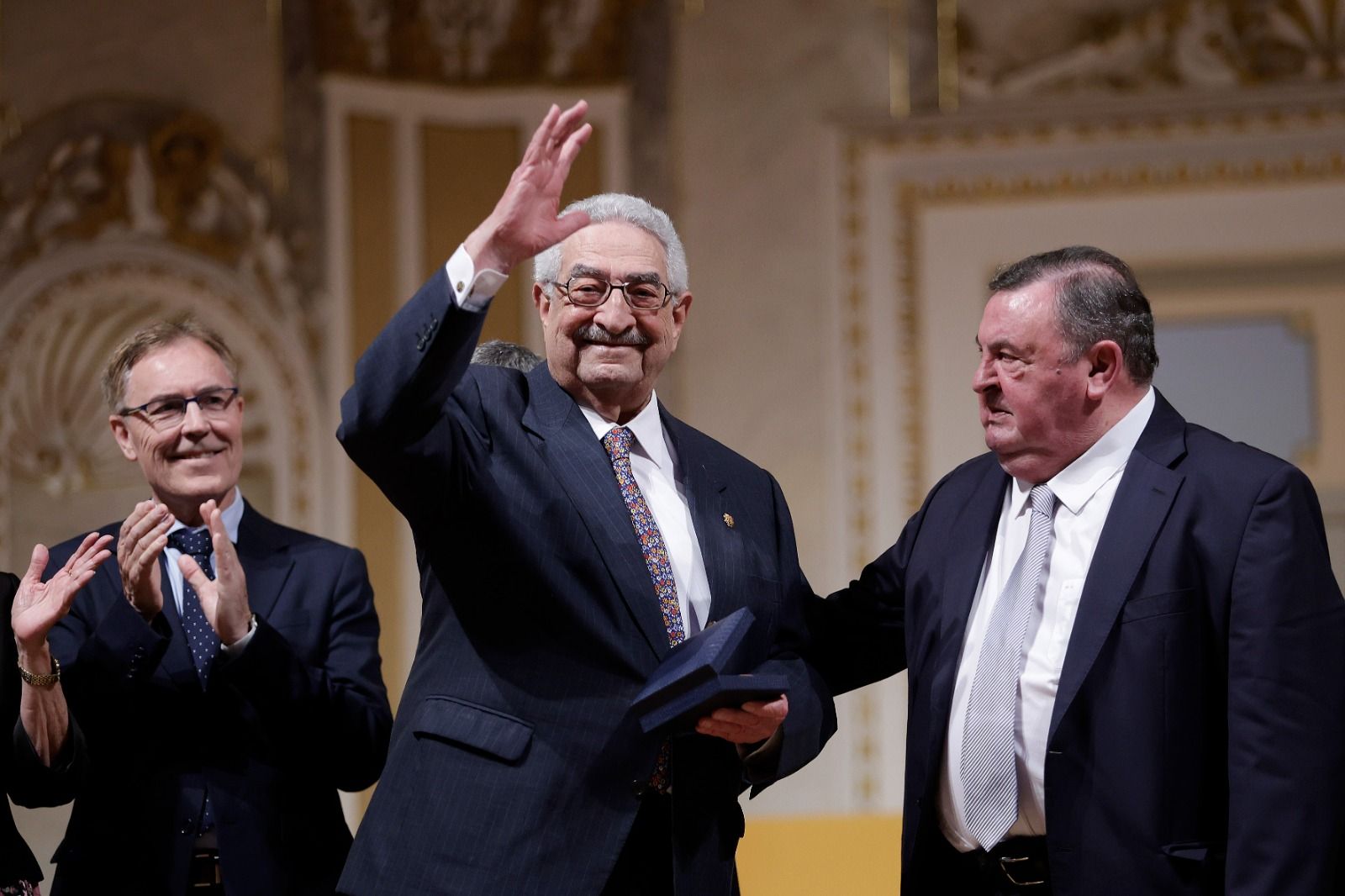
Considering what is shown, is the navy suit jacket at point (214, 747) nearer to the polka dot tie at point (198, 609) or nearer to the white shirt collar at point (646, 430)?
the polka dot tie at point (198, 609)

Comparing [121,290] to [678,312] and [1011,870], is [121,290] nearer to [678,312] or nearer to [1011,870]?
[678,312]

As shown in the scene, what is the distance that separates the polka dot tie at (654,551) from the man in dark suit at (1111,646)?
45 cm

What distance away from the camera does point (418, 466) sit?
7.35 feet

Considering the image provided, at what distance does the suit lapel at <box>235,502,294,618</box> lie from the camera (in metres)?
2.91

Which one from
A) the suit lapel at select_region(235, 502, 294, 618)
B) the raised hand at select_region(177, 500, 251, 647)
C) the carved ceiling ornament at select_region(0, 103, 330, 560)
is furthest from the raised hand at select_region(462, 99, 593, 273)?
the carved ceiling ornament at select_region(0, 103, 330, 560)

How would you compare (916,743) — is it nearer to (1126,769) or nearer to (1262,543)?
(1126,769)

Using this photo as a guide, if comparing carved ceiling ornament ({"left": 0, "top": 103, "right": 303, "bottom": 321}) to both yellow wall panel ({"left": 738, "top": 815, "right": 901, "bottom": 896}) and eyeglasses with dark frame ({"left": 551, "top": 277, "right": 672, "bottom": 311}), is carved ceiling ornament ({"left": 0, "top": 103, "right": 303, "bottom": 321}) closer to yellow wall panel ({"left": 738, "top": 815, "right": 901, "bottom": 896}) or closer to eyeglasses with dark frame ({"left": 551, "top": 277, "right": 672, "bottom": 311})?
yellow wall panel ({"left": 738, "top": 815, "right": 901, "bottom": 896})

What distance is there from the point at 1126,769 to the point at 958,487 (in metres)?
0.65

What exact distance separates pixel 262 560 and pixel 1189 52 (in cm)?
377

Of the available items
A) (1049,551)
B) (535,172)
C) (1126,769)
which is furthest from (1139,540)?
(535,172)

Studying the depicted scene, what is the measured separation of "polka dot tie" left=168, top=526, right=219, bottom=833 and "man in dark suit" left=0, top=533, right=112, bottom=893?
207mm

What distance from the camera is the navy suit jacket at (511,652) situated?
2.22 m

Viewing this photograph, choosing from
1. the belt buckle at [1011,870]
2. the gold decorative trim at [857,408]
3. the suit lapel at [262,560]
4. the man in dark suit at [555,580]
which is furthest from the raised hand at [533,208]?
the gold decorative trim at [857,408]

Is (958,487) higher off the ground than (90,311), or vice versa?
(90,311)
